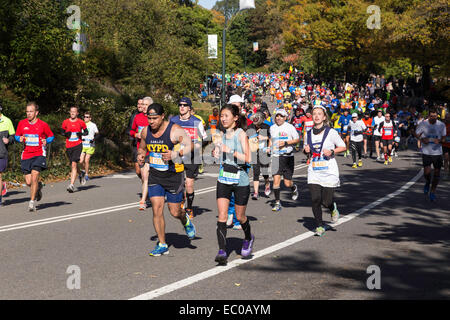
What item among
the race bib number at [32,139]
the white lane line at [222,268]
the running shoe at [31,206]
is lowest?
the white lane line at [222,268]

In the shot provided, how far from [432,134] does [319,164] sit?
523 centimetres

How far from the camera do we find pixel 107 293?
575 centimetres

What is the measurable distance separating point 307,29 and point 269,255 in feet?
163

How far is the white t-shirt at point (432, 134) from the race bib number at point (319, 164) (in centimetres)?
508

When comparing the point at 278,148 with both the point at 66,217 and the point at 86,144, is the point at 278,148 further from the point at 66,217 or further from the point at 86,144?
the point at 86,144

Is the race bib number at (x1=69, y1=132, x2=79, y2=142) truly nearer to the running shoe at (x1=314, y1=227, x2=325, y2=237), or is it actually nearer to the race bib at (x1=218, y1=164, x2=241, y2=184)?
the running shoe at (x1=314, y1=227, x2=325, y2=237)

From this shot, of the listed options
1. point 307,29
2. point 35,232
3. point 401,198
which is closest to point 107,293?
point 35,232

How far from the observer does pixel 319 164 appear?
30.2ft

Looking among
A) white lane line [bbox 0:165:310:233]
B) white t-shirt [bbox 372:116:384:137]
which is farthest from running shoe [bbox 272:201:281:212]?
white t-shirt [bbox 372:116:384:137]

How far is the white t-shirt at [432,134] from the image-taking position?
13.4m

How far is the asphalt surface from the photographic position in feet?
19.5

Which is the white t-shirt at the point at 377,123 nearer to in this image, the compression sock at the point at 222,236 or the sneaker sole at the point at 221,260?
the compression sock at the point at 222,236

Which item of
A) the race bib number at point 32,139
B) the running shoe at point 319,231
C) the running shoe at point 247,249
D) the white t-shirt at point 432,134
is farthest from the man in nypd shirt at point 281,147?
the race bib number at point 32,139

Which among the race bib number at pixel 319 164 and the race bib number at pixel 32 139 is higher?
the race bib number at pixel 32 139
